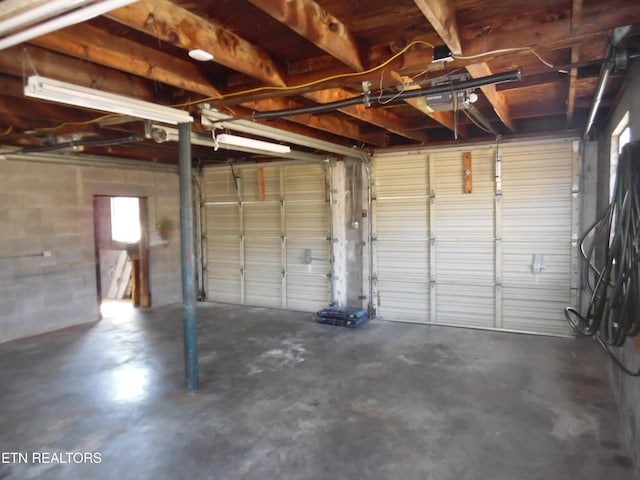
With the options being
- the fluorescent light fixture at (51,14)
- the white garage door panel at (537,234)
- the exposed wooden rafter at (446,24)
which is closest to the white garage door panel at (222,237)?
the white garage door panel at (537,234)

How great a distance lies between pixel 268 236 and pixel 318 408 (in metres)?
4.09

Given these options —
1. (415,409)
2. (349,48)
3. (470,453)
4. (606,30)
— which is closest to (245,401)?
(415,409)

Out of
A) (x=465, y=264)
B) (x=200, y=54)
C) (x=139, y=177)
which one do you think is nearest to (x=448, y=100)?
(x=200, y=54)

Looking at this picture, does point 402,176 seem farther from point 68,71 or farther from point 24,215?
point 24,215

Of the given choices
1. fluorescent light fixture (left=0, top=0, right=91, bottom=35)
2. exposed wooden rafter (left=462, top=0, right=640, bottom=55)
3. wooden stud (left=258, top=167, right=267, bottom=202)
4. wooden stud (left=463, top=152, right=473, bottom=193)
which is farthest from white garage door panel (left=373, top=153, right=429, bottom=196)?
fluorescent light fixture (left=0, top=0, right=91, bottom=35)

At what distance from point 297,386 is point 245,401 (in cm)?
51

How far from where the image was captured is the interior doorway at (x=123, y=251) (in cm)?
720

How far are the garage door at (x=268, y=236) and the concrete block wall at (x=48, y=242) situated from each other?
1.54m

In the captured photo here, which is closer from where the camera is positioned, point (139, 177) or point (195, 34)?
point (195, 34)

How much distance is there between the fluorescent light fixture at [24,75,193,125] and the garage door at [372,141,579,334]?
11.4 feet

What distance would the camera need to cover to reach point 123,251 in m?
8.70

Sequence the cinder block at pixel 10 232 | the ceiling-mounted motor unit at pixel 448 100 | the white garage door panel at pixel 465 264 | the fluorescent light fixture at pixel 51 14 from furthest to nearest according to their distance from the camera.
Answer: the white garage door panel at pixel 465 264
the cinder block at pixel 10 232
the ceiling-mounted motor unit at pixel 448 100
the fluorescent light fixture at pixel 51 14

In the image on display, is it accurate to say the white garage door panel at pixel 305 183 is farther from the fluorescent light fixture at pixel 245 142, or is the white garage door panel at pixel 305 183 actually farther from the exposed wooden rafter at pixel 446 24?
the exposed wooden rafter at pixel 446 24

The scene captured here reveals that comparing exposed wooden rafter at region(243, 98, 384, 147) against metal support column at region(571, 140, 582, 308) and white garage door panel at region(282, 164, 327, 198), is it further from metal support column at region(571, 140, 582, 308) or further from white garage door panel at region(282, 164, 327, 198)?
metal support column at region(571, 140, 582, 308)
